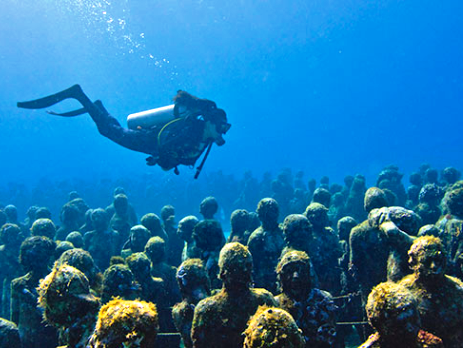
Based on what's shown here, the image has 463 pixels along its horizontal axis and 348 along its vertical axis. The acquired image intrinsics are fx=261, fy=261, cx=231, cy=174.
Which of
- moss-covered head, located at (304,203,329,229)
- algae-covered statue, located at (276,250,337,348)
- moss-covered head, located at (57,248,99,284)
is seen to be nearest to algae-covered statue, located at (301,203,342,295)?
moss-covered head, located at (304,203,329,229)

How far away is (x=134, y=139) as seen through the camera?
12.6m

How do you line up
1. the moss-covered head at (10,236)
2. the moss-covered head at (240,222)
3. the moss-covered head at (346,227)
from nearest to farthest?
the moss-covered head at (346,227) < the moss-covered head at (240,222) < the moss-covered head at (10,236)

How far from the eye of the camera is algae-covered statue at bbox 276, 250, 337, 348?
3.50 m

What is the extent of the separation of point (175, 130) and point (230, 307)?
29.2 feet

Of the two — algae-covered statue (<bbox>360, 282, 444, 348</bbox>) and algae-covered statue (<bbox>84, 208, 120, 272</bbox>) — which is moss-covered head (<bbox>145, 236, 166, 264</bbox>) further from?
algae-covered statue (<bbox>360, 282, 444, 348</bbox>)

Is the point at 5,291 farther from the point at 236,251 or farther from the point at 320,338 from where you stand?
the point at 320,338

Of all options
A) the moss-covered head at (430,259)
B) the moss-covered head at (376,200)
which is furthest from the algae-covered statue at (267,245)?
the moss-covered head at (430,259)

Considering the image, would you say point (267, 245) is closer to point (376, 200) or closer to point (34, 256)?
point (376, 200)

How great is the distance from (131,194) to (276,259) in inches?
1163

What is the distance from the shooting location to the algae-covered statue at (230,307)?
11.2 feet

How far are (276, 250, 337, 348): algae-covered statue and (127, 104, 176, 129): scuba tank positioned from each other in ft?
31.7

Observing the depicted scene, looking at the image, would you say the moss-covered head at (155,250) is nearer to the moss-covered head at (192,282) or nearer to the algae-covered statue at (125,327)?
the moss-covered head at (192,282)

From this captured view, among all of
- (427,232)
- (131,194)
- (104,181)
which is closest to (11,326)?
(427,232)

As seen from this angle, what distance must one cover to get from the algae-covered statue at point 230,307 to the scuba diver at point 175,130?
7.40m
